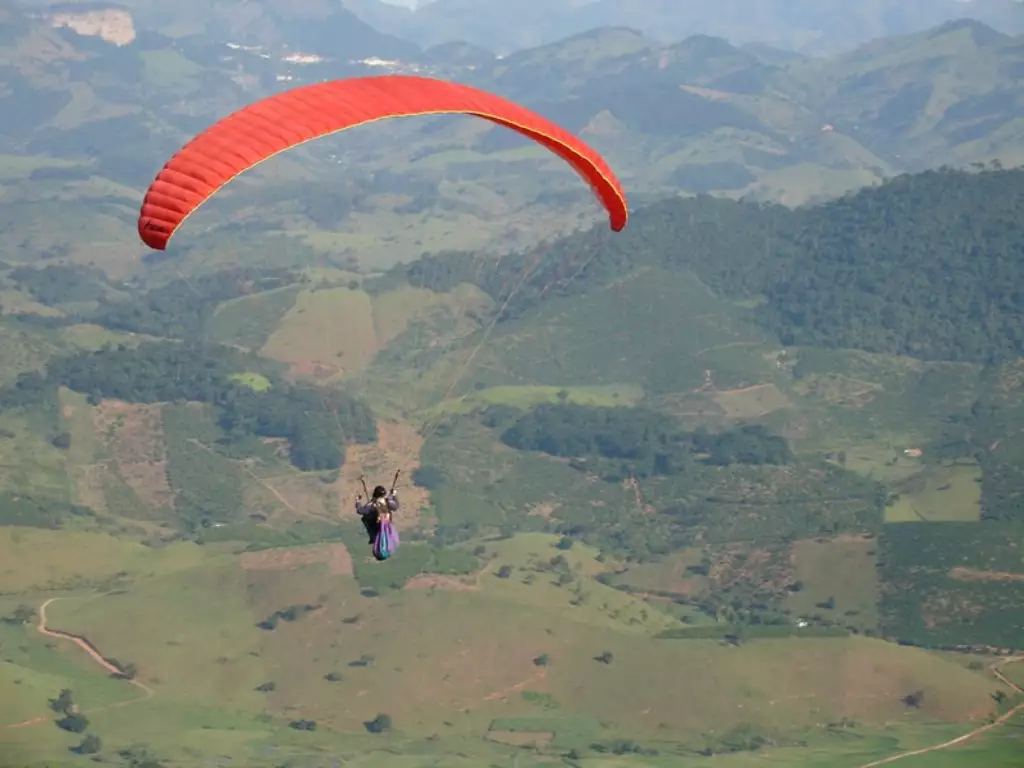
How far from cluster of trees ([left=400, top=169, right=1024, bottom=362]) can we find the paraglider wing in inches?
5560

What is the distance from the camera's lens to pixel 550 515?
133 m

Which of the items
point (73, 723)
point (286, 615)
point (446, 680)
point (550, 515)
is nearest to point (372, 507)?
point (73, 723)

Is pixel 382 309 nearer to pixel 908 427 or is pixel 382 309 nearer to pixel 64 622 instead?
pixel 908 427

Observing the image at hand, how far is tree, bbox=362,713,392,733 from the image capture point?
87.3m

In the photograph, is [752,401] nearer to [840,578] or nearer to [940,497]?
[940,497]

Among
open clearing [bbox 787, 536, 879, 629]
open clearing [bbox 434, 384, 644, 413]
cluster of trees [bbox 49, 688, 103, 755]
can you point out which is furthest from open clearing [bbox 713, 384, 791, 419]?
cluster of trees [bbox 49, 688, 103, 755]

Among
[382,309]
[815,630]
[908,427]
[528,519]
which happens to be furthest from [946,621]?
[382,309]

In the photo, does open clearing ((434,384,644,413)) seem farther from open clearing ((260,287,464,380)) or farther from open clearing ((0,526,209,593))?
open clearing ((0,526,209,593))

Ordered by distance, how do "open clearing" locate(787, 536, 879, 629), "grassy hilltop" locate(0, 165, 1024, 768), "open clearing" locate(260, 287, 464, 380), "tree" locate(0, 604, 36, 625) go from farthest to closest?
"open clearing" locate(260, 287, 464, 380)
"open clearing" locate(787, 536, 879, 629)
"tree" locate(0, 604, 36, 625)
"grassy hilltop" locate(0, 165, 1024, 768)

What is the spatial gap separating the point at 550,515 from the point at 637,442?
20.2m

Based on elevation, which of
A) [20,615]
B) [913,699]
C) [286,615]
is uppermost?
[20,615]

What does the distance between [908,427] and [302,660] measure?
7491 cm

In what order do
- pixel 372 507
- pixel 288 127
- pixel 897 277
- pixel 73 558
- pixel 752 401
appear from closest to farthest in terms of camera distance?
1. pixel 288 127
2. pixel 372 507
3. pixel 73 558
4. pixel 752 401
5. pixel 897 277

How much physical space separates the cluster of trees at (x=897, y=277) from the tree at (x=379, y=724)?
90424 millimetres
